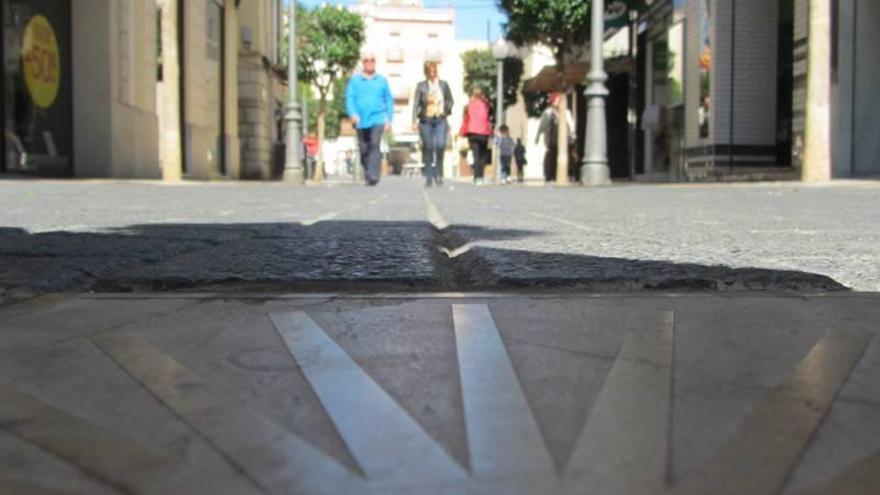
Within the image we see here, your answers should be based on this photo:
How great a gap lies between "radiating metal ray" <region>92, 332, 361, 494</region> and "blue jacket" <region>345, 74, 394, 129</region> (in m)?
10.8

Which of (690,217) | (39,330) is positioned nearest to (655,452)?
(39,330)

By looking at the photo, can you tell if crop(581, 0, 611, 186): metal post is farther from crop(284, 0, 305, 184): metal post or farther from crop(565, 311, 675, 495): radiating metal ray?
crop(565, 311, 675, 495): radiating metal ray

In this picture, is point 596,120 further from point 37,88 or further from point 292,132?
point 37,88

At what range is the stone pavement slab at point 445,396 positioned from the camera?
2.75 feet

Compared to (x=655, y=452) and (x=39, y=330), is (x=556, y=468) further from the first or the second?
(x=39, y=330)

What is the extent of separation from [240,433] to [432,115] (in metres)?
12.0

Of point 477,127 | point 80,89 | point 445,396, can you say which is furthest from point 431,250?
point 477,127

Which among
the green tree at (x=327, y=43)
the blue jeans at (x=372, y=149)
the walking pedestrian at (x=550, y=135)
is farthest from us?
the green tree at (x=327, y=43)

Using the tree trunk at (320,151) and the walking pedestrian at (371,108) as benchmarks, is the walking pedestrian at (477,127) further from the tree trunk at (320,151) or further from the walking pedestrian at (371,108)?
the tree trunk at (320,151)

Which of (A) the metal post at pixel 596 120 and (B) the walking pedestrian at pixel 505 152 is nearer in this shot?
(A) the metal post at pixel 596 120

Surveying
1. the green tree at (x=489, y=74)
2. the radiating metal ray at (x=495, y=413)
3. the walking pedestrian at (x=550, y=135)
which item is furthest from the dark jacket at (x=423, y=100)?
the green tree at (x=489, y=74)

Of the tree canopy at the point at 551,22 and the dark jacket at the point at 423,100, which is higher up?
the tree canopy at the point at 551,22

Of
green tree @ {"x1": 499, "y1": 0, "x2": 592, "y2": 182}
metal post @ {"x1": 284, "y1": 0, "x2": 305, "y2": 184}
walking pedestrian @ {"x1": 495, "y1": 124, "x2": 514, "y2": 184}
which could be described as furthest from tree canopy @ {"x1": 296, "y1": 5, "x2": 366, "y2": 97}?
metal post @ {"x1": 284, "y1": 0, "x2": 305, "y2": 184}

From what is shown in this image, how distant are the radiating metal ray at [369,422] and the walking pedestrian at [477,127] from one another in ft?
45.4
